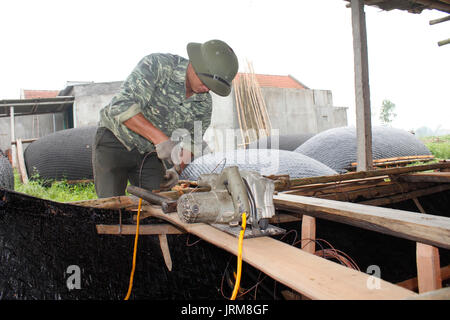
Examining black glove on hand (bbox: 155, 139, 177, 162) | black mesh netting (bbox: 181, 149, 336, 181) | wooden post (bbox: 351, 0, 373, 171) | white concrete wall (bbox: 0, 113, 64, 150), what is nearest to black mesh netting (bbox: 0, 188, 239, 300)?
black glove on hand (bbox: 155, 139, 177, 162)

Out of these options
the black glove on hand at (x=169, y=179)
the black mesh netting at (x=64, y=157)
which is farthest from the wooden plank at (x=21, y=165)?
the black glove on hand at (x=169, y=179)

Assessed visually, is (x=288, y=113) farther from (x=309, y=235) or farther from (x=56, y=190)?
(x=309, y=235)

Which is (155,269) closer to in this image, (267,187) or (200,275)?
(200,275)

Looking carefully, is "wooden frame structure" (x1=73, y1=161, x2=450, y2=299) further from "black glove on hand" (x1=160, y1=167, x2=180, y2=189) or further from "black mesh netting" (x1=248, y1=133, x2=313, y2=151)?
"black mesh netting" (x1=248, y1=133, x2=313, y2=151)

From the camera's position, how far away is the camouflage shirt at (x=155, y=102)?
7.58ft

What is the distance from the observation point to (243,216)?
1.33 meters

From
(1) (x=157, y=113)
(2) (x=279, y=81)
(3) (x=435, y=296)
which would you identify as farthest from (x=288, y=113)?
(3) (x=435, y=296)

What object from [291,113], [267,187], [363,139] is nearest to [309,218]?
[267,187]

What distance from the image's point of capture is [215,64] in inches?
87.6

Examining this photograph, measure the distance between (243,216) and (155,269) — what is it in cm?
101

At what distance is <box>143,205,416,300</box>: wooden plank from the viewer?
0.87 metres

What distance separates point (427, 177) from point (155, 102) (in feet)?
7.64
